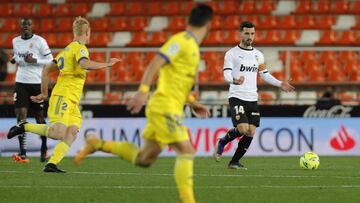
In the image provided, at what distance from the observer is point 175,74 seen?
7.91 metres

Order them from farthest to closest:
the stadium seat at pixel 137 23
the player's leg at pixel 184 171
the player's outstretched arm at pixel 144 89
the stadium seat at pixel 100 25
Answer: the stadium seat at pixel 100 25 < the stadium seat at pixel 137 23 < the player's leg at pixel 184 171 < the player's outstretched arm at pixel 144 89

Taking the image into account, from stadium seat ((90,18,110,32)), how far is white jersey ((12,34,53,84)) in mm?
9764

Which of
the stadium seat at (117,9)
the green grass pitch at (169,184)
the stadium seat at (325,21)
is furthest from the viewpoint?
the stadium seat at (117,9)

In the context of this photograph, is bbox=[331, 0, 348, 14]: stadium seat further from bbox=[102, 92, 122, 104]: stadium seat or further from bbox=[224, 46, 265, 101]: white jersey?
bbox=[224, 46, 265, 101]: white jersey

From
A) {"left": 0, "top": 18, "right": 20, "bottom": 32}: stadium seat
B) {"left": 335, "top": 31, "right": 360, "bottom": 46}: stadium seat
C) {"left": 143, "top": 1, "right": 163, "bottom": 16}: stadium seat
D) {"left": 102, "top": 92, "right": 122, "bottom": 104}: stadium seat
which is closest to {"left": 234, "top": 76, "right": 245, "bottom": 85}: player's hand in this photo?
{"left": 102, "top": 92, "right": 122, "bottom": 104}: stadium seat

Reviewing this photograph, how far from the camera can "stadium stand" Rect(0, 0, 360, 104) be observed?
24094 mm

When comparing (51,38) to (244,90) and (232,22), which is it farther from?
(244,90)

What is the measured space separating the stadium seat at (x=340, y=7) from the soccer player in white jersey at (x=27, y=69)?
11638 millimetres

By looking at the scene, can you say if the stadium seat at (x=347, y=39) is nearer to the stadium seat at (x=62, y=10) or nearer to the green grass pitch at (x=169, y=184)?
the stadium seat at (x=62, y=10)

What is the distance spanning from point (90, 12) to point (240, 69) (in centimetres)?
1335

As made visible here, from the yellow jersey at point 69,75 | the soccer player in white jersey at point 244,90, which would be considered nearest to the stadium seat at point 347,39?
the soccer player in white jersey at point 244,90

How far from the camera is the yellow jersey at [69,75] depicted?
1205 cm

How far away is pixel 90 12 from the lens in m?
26.6

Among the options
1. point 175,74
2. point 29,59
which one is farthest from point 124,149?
point 29,59
